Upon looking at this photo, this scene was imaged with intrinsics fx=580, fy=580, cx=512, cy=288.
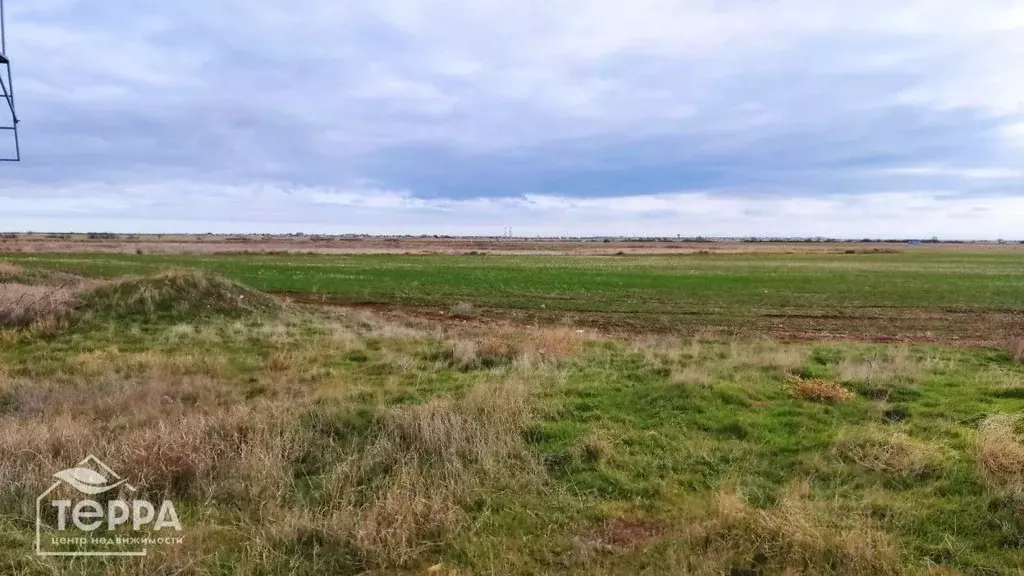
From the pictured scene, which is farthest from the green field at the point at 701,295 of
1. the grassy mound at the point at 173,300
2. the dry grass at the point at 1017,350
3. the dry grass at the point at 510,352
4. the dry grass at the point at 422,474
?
the dry grass at the point at 422,474

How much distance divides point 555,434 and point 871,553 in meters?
4.21

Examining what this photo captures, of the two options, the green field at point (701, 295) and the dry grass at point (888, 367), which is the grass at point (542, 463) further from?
the green field at point (701, 295)

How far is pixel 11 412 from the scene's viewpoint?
9.95 m

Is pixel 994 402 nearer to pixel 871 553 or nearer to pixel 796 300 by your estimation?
pixel 871 553

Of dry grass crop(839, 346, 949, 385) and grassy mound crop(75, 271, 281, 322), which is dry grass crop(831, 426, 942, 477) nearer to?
dry grass crop(839, 346, 949, 385)

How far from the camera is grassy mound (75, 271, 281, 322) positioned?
68.6 feet

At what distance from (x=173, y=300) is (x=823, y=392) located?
22.1m

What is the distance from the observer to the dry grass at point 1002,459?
6234 millimetres

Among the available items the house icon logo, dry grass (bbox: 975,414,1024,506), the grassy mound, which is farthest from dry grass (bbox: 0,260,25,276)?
dry grass (bbox: 975,414,1024,506)

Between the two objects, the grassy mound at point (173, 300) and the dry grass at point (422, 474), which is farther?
the grassy mound at point (173, 300)

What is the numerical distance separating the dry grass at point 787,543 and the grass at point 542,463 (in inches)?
0.9

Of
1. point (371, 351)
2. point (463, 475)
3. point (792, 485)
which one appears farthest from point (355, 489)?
point (371, 351)

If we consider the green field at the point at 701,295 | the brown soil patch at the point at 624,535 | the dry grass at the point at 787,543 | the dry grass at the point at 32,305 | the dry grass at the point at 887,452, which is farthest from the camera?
the green field at the point at 701,295

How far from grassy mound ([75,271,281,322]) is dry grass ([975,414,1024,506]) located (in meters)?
22.3
